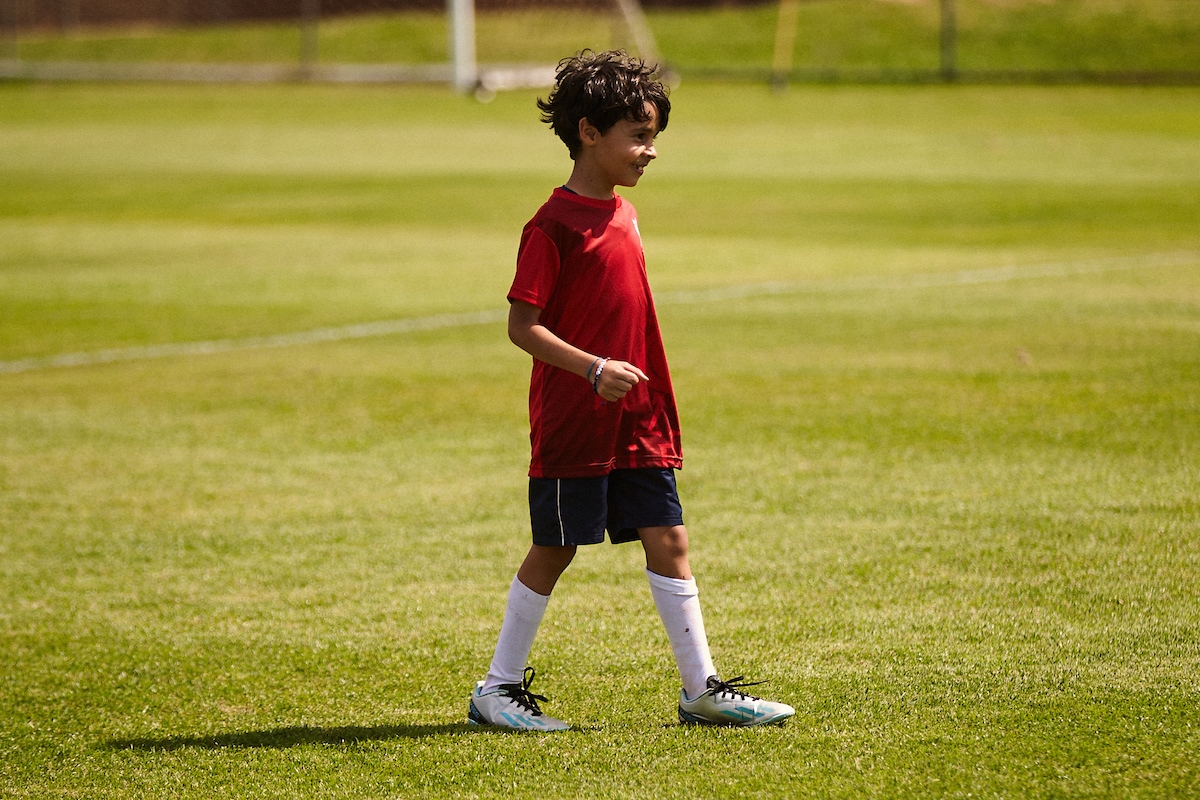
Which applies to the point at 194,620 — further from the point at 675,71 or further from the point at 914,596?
the point at 675,71

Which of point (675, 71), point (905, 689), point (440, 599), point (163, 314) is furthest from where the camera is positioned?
point (675, 71)

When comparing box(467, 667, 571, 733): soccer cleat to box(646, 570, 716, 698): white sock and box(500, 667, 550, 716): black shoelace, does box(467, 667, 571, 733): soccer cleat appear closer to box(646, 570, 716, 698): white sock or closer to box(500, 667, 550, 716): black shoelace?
box(500, 667, 550, 716): black shoelace

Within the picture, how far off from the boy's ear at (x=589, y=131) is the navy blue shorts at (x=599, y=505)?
2.80ft

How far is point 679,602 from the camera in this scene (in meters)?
4.05

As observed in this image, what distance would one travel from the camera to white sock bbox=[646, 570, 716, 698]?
4039mm

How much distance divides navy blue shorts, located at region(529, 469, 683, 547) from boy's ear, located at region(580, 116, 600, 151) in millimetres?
855

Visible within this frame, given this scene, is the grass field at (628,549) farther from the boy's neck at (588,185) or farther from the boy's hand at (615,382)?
the boy's neck at (588,185)

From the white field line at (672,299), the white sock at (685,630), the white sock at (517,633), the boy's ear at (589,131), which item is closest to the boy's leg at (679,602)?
the white sock at (685,630)

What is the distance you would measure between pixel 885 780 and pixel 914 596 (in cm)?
149

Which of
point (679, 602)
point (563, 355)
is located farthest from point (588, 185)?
point (679, 602)

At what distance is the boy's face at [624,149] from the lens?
396 centimetres

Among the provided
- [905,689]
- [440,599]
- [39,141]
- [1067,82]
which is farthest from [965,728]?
[1067,82]

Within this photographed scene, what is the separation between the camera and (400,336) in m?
10.6

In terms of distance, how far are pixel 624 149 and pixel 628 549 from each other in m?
2.24
